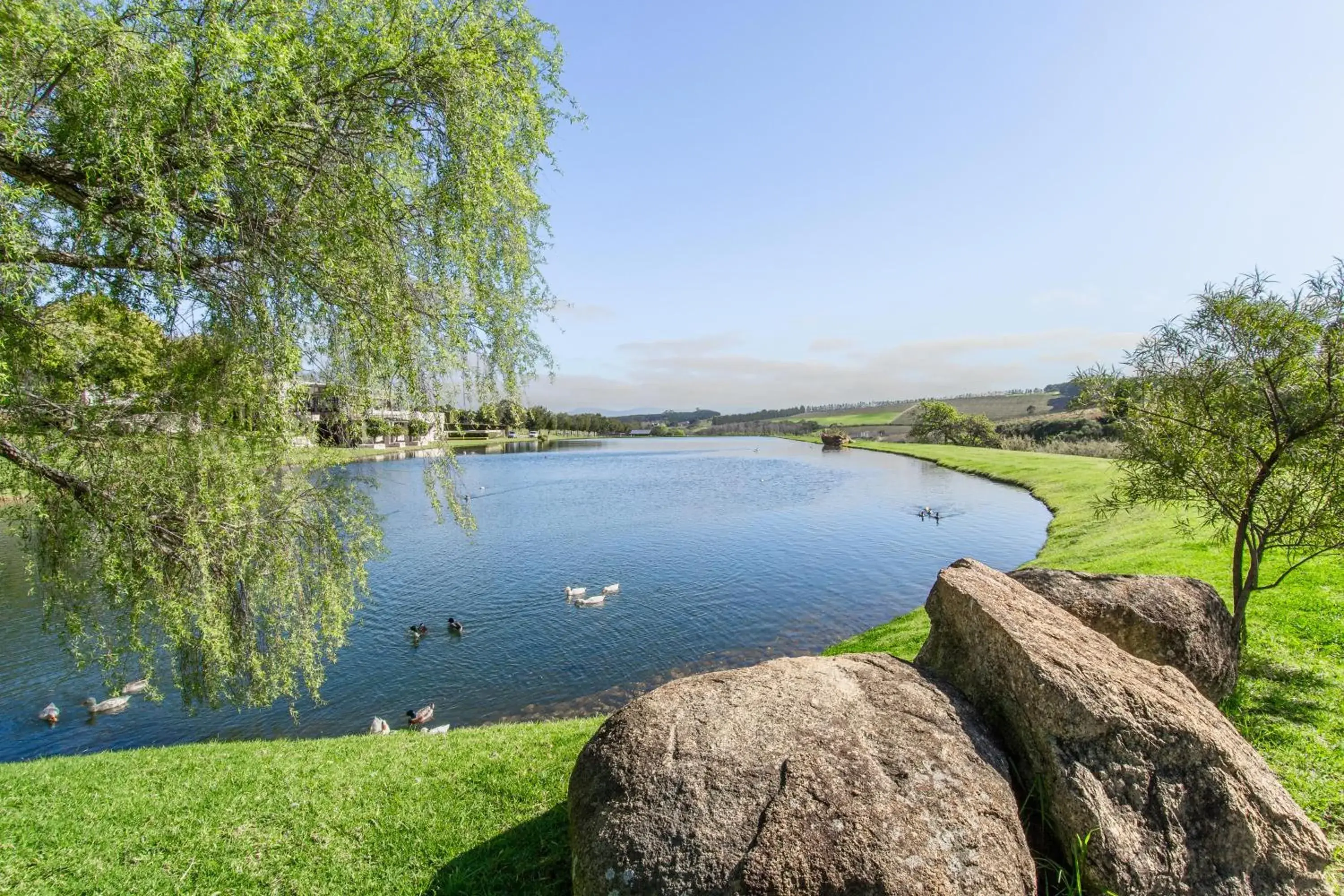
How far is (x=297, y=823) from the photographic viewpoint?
6.99 m

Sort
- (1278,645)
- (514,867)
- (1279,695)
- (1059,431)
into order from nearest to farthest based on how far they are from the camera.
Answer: (514,867), (1279,695), (1278,645), (1059,431)

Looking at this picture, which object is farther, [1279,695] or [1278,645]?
[1278,645]

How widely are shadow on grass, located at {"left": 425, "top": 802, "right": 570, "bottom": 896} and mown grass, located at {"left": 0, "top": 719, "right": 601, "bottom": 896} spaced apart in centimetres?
2

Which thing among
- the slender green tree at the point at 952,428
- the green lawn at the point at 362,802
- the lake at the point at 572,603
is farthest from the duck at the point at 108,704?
the slender green tree at the point at 952,428

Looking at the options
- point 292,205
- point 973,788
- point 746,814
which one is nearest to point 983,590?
point 973,788

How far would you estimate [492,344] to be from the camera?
28.9ft

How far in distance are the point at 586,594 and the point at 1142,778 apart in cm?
2239

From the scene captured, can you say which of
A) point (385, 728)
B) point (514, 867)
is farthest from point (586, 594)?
point (514, 867)

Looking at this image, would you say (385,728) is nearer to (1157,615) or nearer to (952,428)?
(1157,615)

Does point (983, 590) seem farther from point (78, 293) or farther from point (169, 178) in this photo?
point (78, 293)

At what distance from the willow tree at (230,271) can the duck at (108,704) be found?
688 cm

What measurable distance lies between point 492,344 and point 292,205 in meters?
2.96

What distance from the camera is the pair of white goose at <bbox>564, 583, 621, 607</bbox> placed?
2395 cm

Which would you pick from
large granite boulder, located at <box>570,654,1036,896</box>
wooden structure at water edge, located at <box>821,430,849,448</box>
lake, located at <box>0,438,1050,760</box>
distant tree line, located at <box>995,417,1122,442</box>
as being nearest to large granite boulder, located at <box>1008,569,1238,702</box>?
large granite boulder, located at <box>570,654,1036,896</box>
